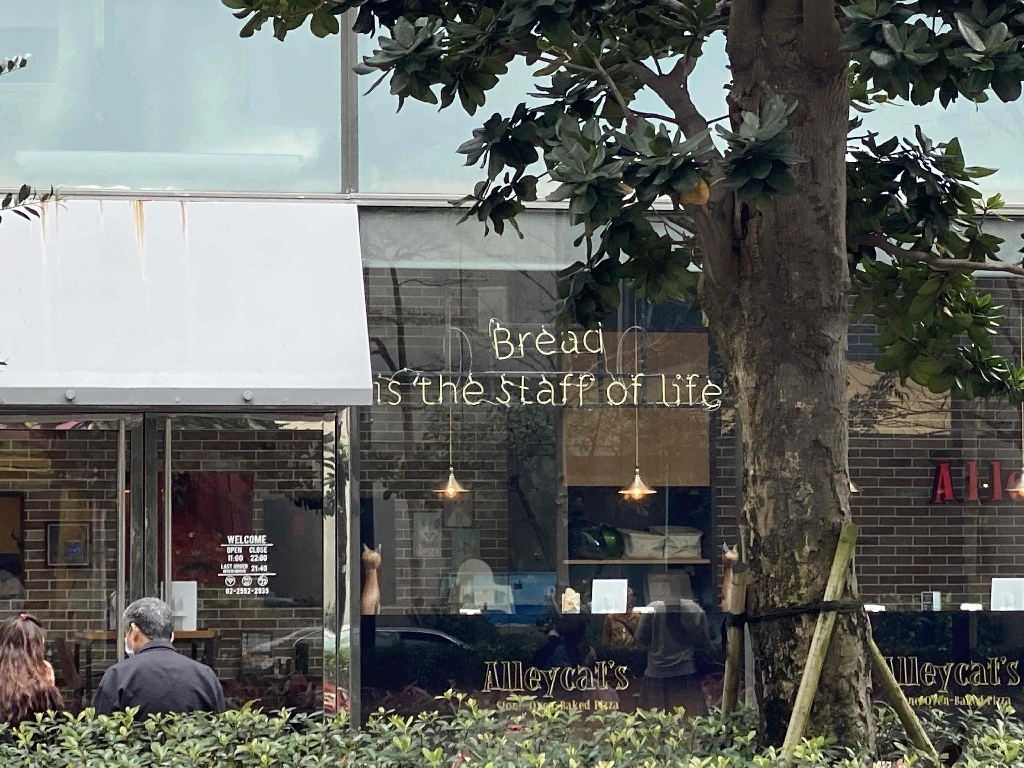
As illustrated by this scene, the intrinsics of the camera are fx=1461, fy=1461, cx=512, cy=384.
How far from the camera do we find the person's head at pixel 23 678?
6.02 m

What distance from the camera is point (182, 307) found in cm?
793

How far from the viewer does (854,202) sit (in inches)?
202

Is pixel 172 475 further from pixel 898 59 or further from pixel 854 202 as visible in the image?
pixel 898 59

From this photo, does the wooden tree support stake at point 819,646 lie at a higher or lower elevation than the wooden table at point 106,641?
higher

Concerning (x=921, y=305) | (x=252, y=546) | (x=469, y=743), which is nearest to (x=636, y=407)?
(x=252, y=546)

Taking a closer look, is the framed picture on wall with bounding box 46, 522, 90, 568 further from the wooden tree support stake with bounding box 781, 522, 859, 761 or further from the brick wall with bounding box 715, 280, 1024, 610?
the wooden tree support stake with bounding box 781, 522, 859, 761

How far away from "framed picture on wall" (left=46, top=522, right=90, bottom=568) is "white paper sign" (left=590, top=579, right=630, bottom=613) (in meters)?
2.99

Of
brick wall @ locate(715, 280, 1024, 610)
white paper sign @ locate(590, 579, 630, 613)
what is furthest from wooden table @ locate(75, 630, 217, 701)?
brick wall @ locate(715, 280, 1024, 610)

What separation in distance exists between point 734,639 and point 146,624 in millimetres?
2588

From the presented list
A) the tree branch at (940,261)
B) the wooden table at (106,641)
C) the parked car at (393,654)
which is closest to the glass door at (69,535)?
the wooden table at (106,641)

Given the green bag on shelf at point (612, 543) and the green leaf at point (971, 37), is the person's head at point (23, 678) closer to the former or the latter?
the green bag on shelf at point (612, 543)

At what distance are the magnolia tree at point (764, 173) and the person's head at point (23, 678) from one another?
9.36 feet

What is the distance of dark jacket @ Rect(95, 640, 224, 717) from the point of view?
5.58 metres

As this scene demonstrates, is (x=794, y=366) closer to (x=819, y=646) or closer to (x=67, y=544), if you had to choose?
(x=819, y=646)
